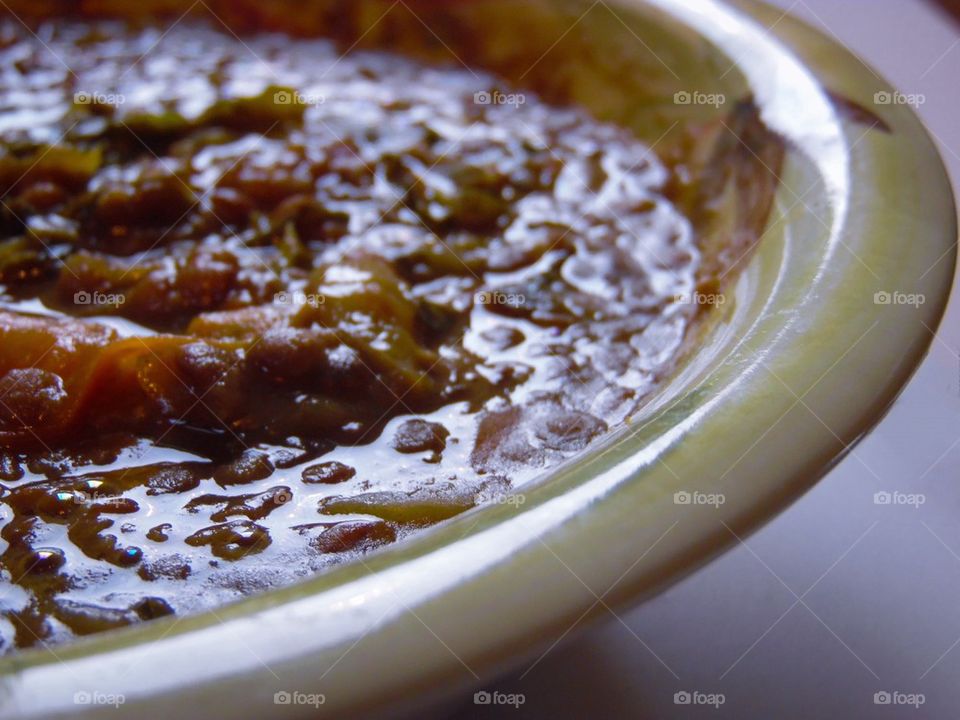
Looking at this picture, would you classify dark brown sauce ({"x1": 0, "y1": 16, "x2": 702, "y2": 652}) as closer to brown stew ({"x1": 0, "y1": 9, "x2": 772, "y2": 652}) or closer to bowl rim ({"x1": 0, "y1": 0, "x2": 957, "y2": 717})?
brown stew ({"x1": 0, "y1": 9, "x2": 772, "y2": 652})

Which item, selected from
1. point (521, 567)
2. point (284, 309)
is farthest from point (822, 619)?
point (284, 309)

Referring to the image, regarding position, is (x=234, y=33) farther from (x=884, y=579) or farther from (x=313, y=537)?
(x=884, y=579)

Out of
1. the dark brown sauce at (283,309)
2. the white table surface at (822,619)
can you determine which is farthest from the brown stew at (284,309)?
the white table surface at (822,619)

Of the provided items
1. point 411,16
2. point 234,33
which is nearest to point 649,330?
point 411,16

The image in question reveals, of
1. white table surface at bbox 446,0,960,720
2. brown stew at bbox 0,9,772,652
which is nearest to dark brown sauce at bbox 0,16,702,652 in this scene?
brown stew at bbox 0,9,772,652

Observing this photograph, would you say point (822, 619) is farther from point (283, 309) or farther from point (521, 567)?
point (283, 309)

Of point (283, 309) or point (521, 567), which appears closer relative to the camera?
point (521, 567)
